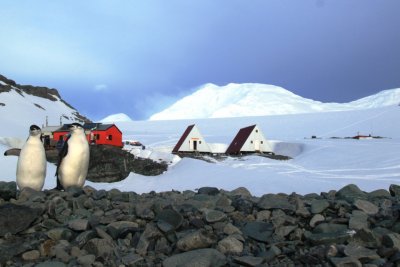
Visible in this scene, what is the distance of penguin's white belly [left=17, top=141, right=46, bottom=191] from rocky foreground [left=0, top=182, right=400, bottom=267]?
2.55 meters

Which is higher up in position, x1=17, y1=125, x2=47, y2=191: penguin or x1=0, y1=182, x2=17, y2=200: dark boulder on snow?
x1=17, y1=125, x2=47, y2=191: penguin

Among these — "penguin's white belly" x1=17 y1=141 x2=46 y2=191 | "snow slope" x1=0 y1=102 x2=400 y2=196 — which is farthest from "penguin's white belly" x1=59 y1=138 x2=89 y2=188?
"snow slope" x1=0 y1=102 x2=400 y2=196

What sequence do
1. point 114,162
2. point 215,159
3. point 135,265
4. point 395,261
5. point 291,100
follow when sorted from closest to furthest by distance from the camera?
1. point 395,261
2. point 135,265
3. point 114,162
4. point 215,159
5. point 291,100

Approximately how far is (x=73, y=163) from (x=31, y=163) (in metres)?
0.85

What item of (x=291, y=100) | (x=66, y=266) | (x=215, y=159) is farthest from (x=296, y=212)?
(x=291, y=100)

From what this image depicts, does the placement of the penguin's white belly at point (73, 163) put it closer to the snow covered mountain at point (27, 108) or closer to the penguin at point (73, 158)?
the penguin at point (73, 158)

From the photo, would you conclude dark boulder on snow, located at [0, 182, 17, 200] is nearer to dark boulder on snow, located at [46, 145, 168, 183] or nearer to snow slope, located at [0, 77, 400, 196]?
snow slope, located at [0, 77, 400, 196]

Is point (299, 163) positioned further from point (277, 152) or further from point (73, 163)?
point (73, 163)

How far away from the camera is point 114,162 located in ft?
74.3

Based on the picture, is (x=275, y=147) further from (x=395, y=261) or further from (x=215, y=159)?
(x=395, y=261)

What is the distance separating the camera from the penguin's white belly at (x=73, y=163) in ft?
27.0

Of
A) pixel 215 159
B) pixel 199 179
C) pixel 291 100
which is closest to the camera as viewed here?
pixel 199 179

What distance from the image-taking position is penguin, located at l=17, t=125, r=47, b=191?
8266mm

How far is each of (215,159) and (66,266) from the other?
2725 cm
